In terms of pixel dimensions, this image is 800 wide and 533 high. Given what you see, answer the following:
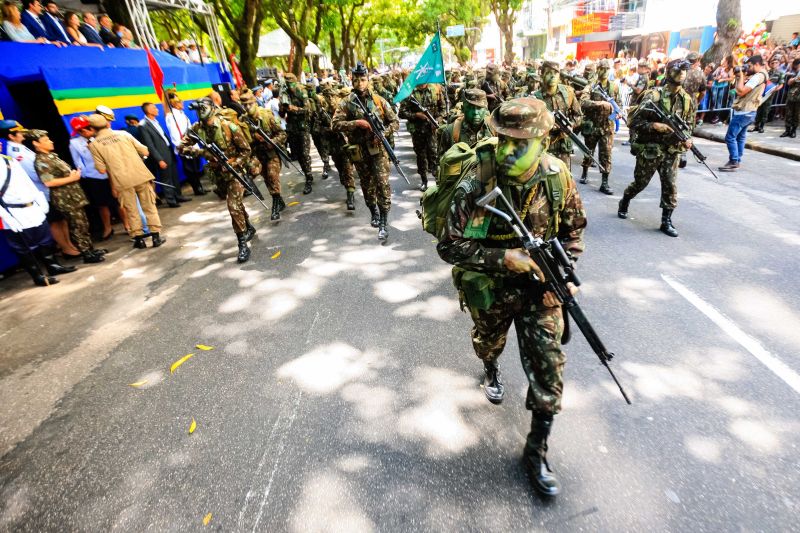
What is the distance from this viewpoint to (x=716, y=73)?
36.4 feet

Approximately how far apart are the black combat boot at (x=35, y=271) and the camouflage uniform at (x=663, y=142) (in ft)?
25.3

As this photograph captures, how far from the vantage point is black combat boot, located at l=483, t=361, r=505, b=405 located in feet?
9.22

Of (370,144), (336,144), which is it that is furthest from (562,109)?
(336,144)

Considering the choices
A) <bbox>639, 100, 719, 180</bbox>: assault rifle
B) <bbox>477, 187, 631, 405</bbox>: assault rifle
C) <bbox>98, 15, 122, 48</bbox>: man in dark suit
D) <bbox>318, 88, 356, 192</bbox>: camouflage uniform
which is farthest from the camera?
<bbox>98, 15, 122, 48</bbox>: man in dark suit

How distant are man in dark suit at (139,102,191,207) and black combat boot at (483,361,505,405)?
21.6ft

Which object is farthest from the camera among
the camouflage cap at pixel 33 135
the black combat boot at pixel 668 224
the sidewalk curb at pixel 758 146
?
the sidewalk curb at pixel 758 146

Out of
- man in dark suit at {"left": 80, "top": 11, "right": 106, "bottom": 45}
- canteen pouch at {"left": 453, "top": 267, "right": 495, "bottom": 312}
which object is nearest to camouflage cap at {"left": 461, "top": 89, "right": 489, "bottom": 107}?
canteen pouch at {"left": 453, "top": 267, "right": 495, "bottom": 312}

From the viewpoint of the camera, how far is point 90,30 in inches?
318

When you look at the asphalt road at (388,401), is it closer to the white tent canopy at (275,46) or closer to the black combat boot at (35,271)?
the black combat boot at (35,271)

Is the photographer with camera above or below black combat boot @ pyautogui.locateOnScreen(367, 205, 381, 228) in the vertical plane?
above

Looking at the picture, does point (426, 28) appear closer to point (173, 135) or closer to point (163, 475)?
point (173, 135)

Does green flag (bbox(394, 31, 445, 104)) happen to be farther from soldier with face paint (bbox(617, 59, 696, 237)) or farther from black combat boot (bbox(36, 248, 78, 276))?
black combat boot (bbox(36, 248, 78, 276))

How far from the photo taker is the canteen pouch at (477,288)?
218 centimetres

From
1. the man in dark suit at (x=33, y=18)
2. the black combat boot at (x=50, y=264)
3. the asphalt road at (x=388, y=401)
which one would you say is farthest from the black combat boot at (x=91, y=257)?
the man in dark suit at (x=33, y=18)
